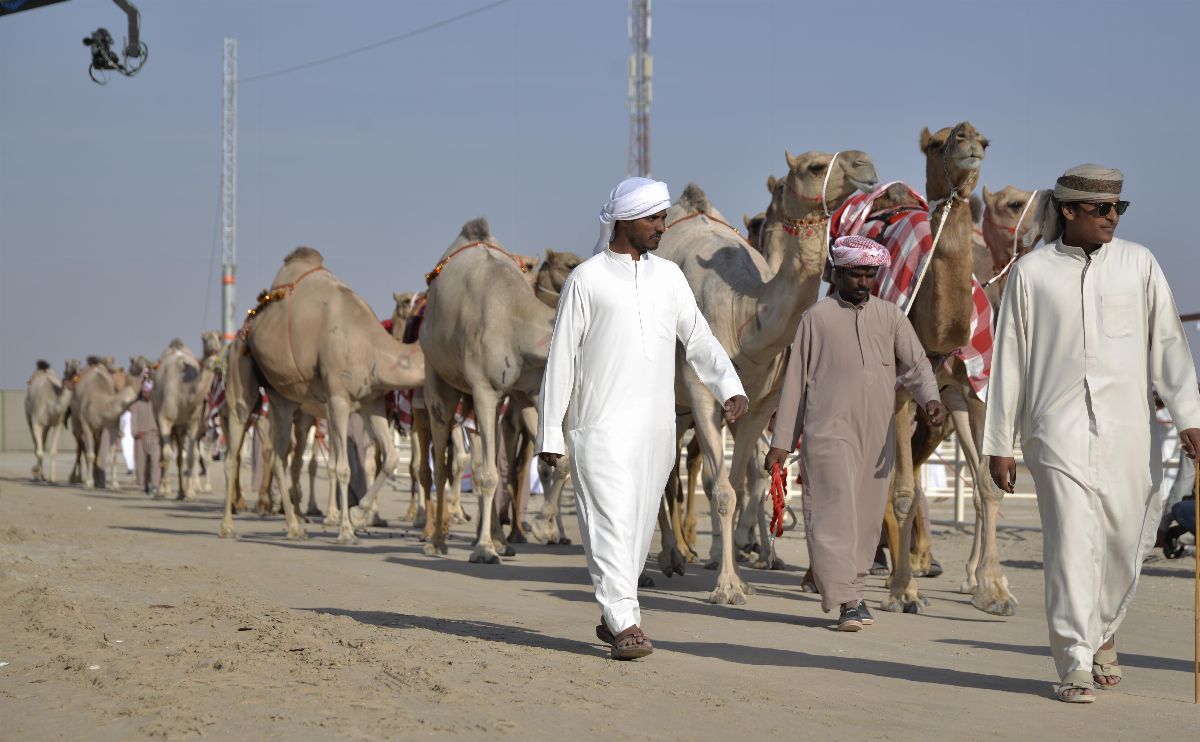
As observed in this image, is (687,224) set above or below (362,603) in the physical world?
above

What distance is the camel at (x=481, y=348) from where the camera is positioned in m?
13.1

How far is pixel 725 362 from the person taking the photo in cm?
805

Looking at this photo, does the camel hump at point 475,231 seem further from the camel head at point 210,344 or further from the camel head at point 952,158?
the camel head at point 210,344

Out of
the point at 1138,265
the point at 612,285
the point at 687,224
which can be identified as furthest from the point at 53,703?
the point at 687,224

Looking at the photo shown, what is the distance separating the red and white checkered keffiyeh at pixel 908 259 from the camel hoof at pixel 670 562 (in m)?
2.59

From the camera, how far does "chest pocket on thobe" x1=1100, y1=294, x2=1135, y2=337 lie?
6.73 meters

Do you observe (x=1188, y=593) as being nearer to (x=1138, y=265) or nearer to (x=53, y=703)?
(x=1138, y=265)

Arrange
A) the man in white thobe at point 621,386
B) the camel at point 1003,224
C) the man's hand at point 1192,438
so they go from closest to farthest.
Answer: the man's hand at point 1192,438, the man in white thobe at point 621,386, the camel at point 1003,224

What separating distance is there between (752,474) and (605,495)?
20.9ft

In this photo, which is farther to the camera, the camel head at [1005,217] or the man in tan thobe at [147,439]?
the man in tan thobe at [147,439]

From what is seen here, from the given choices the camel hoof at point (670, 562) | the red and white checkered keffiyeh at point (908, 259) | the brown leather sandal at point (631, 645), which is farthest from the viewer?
the camel hoof at point (670, 562)

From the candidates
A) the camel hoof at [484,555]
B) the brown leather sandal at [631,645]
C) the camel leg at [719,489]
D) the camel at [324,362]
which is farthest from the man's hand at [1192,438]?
the camel at [324,362]

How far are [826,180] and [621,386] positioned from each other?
316 centimetres

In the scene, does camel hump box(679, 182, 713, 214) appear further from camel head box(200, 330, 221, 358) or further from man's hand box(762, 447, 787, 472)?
camel head box(200, 330, 221, 358)
